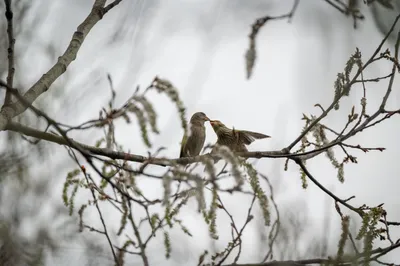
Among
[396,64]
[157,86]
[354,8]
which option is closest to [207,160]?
[157,86]

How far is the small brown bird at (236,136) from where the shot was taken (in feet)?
12.2

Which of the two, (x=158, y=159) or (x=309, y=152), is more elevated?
(x=309, y=152)

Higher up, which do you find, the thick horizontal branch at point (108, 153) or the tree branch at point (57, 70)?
the tree branch at point (57, 70)

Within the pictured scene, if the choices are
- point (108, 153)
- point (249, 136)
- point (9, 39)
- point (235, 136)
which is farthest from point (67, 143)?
point (249, 136)

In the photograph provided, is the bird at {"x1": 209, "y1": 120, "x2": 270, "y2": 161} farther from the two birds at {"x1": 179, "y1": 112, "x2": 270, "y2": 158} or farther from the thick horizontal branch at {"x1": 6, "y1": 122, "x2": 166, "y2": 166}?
the thick horizontal branch at {"x1": 6, "y1": 122, "x2": 166, "y2": 166}

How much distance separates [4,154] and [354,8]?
2.50 metres

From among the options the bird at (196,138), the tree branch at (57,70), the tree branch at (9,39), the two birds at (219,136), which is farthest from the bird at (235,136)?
the tree branch at (9,39)

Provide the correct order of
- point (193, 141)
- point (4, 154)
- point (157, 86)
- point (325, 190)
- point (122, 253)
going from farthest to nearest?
point (193, 141), point (4, 154), point (325, 190), point (122, 253), point (157, 86)

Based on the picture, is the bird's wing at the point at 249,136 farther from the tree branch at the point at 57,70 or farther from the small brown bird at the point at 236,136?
the tree branch at the point at 57,70

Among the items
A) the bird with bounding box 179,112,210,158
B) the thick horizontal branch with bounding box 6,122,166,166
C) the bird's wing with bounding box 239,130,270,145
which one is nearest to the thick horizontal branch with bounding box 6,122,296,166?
the thick horizontal branch with bounding box 6,122,166,166

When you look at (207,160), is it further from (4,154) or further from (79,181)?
(4,154)

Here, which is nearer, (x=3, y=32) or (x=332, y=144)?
(x=332, y=144)

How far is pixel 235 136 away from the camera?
3.54m

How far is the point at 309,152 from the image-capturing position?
10.2 ft
